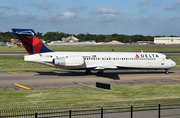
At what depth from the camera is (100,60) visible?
36812 mm

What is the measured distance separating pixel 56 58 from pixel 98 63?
6364 mm

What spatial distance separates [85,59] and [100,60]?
2.32m

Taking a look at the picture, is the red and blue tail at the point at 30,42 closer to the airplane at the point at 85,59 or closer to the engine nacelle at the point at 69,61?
the airplane at the point at 85,59

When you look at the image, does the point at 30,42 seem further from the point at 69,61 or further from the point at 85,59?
the point at 85,59

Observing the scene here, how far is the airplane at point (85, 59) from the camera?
3462cm

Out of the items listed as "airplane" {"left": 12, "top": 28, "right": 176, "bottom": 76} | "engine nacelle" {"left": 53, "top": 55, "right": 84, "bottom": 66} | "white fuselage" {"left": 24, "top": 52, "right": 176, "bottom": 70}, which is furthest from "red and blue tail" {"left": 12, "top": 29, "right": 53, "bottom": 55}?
"engine nacelle" {"left": 53, "top": 55, "right": 84, "bottom": 66}

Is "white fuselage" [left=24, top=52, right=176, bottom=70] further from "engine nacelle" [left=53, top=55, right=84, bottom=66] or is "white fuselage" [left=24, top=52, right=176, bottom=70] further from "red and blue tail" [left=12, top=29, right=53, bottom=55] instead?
"red and blue tail" [left=12, top=29, right=53, bottom=55]

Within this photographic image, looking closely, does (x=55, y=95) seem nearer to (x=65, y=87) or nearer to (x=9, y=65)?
(x=65, y=87)

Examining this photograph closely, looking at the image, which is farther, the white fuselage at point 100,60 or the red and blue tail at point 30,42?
the white fuselage at point 100,60

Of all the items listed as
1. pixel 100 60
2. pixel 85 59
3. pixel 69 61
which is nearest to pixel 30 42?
pixel 69 61

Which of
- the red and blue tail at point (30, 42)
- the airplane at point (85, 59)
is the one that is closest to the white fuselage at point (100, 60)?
the airplane at point (85, 59)

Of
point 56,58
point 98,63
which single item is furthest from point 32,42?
point 98,63

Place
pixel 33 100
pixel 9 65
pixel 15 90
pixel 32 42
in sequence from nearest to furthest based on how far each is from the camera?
pixel 33 100
pixel 15 90
pixel 32 42
pixel 9 65

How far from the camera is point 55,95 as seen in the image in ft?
74.8
